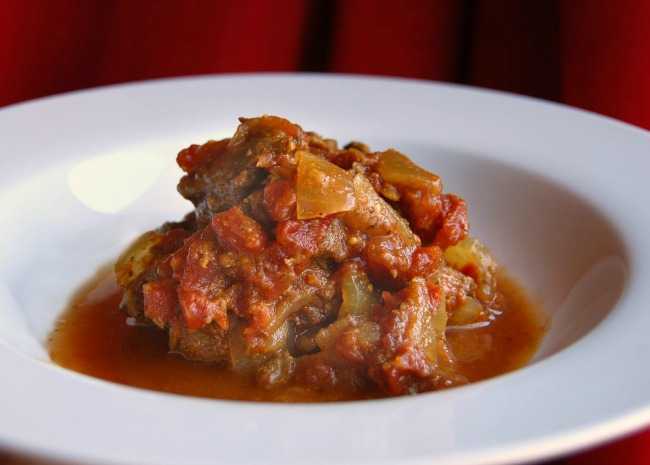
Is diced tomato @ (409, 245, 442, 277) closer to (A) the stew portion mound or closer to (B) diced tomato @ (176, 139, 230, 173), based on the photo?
(A) the stew portion mound

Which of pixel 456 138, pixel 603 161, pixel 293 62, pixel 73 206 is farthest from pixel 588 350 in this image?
pixel 293 62

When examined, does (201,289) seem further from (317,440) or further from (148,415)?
(317,440)

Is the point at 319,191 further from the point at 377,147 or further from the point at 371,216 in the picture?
the point at 377,147

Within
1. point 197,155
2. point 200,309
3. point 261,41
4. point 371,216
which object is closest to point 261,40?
point 261,41

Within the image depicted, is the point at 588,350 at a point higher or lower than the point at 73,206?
higher

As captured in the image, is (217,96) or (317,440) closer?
(317,440)

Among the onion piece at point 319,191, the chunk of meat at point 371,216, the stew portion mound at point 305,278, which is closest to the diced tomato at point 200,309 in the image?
the stew portion mound at point 305,278

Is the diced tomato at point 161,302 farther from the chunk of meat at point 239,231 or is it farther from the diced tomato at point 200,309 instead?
the chunk of meat at point 239,231
